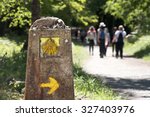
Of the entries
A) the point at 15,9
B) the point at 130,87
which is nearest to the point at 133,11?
the point at 15,9

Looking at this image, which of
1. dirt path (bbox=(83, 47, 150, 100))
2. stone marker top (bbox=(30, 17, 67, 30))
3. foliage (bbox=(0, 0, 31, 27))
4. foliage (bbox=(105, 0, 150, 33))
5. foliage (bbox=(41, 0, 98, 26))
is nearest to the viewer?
stone marker top (bbox=(30, 17, 67, 30))

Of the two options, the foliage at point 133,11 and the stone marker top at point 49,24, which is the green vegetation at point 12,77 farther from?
the foliage at point 133,11

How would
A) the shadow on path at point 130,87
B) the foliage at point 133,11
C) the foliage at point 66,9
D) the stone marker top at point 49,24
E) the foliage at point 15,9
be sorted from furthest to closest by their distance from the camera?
1. the foliage at point 133,11
2. the foliage at point 66,9
3. the foliage at point 15,9
4. the shadow on path at point 130,87
5. the stone marker top at point 49,24

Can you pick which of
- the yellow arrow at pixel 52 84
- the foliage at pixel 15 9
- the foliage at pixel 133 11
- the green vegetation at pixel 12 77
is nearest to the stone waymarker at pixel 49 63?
the yellow arrow at pixel 52 84

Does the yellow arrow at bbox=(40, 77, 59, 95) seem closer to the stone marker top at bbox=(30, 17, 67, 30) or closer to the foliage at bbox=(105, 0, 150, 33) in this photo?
the stone marker top at bbox=(30, 17, 67, 30)

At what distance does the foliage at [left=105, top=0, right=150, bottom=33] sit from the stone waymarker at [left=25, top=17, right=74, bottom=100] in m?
26.1

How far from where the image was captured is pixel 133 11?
131 ft

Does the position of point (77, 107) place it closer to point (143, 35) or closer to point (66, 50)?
point (66, 50)

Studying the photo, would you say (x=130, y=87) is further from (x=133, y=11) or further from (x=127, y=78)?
(x=133, y=11)

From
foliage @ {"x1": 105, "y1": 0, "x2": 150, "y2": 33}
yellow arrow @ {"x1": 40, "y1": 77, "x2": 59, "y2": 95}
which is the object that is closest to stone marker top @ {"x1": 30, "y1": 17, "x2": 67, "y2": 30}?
yellow arrow @ {"x1": 40, "y1": 77, "x2": 59, "y2": 95}

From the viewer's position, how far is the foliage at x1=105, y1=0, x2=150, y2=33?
118ft

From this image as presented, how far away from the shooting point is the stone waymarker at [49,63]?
30.5 feet

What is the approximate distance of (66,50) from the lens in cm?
932

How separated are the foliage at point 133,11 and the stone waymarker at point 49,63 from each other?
1029 inches
